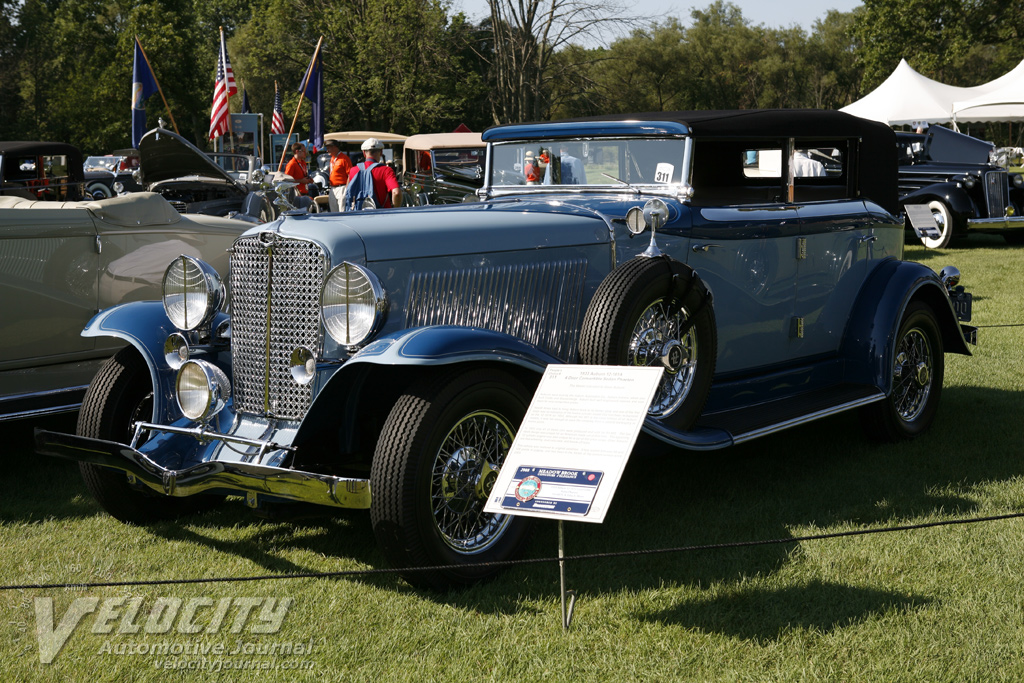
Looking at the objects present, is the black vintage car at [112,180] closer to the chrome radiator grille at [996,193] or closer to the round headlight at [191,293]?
the round headlight at [191,293]

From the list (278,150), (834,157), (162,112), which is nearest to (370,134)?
(278,150)

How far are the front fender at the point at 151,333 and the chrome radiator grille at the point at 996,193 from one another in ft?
46.3

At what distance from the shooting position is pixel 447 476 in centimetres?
332

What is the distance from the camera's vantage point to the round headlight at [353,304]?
11.0 feet

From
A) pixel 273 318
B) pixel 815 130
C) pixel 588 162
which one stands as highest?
pixel 815 130

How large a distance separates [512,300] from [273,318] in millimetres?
984

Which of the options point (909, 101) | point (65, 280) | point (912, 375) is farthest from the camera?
point (909, 101)

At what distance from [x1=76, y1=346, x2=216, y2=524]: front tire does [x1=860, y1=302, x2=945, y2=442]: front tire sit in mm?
3727

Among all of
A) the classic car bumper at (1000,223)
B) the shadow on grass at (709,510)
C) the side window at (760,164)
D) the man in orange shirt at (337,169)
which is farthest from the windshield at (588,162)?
the classic car bumper at (1000,223)

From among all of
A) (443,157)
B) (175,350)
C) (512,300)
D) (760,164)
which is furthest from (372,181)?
(443,157)

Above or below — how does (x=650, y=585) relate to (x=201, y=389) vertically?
below

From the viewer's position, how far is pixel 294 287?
3.56 meters

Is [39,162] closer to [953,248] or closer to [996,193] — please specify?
[953,248]

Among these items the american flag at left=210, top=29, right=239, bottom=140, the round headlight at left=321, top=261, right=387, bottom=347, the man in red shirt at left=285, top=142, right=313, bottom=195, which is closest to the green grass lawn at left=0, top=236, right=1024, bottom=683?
the round headlight at left=321, top=261, right=387, bottom=347
